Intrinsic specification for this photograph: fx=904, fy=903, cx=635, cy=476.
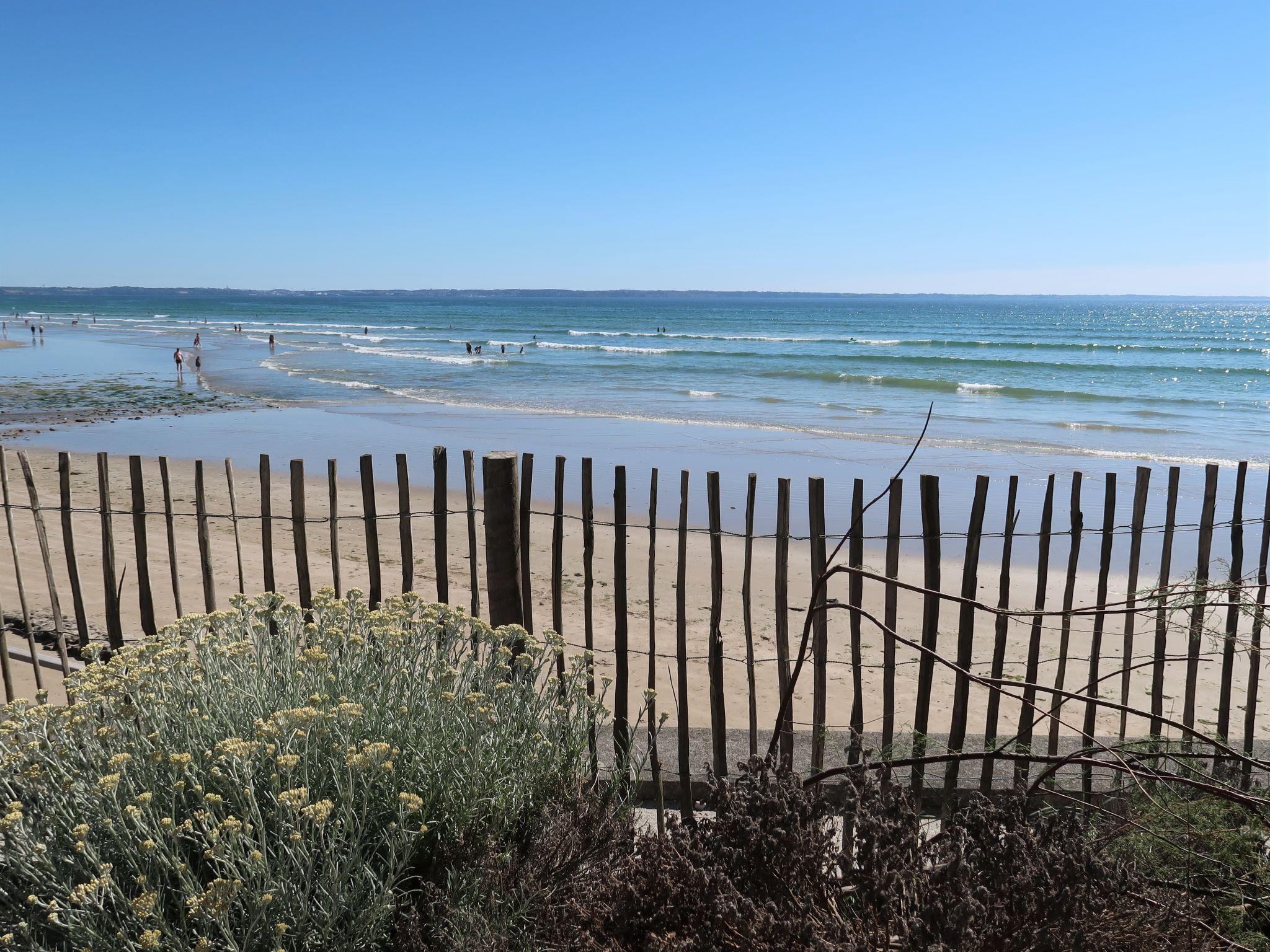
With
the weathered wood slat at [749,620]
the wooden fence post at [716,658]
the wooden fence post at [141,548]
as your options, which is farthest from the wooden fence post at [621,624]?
the wooden fence post at [141,548]

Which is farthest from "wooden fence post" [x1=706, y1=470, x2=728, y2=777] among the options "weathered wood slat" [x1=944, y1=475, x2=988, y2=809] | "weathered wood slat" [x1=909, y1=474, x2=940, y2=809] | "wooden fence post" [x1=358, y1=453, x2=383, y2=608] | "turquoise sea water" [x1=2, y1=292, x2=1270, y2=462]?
"turquoise sea water" [x1=2, y1=292, x2=1270, y2=462]

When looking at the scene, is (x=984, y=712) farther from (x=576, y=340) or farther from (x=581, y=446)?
(x=576, y=340)

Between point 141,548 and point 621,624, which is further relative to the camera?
point 141,548

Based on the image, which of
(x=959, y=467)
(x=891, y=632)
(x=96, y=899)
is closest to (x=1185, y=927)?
(x=891, y=632)

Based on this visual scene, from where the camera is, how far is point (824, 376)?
31.5 meters

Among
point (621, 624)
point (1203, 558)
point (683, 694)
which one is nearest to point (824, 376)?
point (1203, 558)

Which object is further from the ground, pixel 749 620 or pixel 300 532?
pixel 300 532

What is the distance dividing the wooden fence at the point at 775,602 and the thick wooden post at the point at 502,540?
11 millimetres

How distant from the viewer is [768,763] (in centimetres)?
238

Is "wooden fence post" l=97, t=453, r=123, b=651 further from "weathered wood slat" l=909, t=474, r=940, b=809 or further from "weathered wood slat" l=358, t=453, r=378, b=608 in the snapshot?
"weathered wood slat" l=909, t=474, r=940, b=809

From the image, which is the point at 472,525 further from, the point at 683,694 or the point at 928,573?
the point at 928,573

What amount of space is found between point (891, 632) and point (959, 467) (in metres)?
14.0

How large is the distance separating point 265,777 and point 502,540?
1.68m

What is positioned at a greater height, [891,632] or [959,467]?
[891,632]
